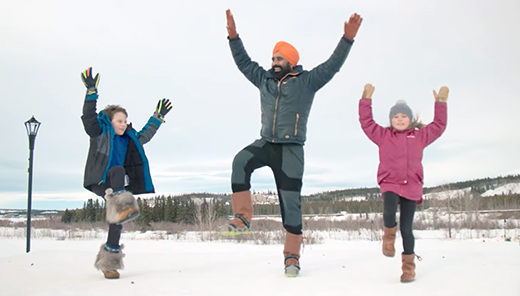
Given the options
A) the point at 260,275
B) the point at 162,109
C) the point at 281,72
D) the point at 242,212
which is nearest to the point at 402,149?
the point at 281,72

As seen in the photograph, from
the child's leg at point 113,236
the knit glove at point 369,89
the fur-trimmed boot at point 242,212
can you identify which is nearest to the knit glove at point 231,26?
the knit glove at point 369,89

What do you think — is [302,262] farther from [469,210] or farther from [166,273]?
[469,210]

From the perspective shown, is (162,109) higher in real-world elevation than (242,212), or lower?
higher

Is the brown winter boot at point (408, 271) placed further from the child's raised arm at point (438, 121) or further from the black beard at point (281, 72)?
the black beard at point (281, 72)

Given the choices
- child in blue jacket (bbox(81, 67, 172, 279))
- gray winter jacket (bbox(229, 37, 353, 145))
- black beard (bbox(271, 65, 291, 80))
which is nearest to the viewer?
gray winter jacket (bbox(229, 37, 353, 145))

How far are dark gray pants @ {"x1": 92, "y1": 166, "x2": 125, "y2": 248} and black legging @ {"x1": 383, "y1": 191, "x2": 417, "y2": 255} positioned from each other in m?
2.77

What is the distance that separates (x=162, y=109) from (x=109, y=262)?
1962mm

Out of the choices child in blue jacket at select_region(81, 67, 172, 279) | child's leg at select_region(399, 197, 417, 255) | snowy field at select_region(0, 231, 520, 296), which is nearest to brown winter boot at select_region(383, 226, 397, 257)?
child's leg at select_region(399, 197, 417, 255)

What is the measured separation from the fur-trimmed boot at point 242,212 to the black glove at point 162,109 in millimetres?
1833

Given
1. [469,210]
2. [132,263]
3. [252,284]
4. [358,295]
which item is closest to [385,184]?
[358,295]

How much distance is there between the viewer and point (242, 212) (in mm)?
3908

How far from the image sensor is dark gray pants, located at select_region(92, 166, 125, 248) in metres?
4.42

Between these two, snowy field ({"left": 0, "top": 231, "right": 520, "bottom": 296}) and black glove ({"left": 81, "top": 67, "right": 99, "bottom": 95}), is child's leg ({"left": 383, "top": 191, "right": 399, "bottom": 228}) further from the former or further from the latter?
black glove ({"left": 81, "top": 67, "right": 99, "bottom": 95})

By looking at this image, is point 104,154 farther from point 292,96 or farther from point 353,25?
point 353,25
